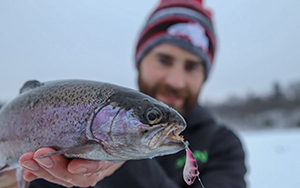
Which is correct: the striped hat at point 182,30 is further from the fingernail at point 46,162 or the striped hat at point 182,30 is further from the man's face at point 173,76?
the fingernail at point 46,162

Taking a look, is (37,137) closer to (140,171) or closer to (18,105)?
(18,105)

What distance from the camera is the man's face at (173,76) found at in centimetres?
388

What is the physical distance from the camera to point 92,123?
4.75ft

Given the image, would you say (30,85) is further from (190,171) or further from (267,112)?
(267,112)

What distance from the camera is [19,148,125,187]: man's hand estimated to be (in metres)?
1.54

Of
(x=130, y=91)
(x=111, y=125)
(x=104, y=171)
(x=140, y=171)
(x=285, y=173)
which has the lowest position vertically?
(x=285, y=173)

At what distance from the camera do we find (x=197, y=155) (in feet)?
12.1

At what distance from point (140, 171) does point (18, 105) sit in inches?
50.6

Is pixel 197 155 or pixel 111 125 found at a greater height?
pixel 111 125

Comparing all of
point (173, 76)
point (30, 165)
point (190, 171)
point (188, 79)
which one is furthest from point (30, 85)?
point (188, 79)

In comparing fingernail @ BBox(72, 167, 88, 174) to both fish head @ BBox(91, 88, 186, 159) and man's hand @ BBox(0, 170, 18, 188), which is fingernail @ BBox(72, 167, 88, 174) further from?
man's hand @ BBox(0, 170, 18, 188)

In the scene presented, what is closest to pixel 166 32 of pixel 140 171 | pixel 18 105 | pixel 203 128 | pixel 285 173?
pixel 203 128

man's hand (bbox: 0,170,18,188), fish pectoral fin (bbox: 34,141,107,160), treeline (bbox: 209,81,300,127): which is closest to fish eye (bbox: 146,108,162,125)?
fish pectoral fin (bbox: 34,141,107,160)

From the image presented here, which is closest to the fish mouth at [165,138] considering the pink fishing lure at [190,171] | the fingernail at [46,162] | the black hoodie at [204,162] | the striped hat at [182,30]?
the pink fishing lure at [190,171]
